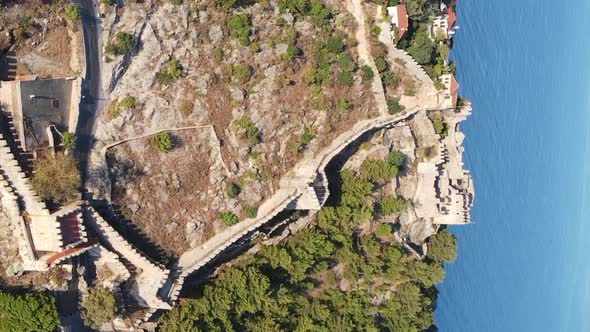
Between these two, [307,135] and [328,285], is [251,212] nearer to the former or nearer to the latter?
[307,135]

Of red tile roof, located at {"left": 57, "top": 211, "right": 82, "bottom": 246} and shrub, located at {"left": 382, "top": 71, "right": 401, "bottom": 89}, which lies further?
shrub, located at {"left": 382, "top": 71, "right": 401, "bottom": 89}

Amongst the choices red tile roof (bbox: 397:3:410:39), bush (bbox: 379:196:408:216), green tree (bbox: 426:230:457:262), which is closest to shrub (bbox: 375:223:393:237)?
bush (bbox: 379:196:408:216)

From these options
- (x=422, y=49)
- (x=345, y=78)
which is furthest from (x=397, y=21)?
(x=345, y=78)

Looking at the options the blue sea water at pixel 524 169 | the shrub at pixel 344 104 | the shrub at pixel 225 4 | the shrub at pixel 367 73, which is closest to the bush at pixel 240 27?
the shrub at pixel 225 4

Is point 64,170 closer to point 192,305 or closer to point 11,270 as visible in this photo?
point 11,270

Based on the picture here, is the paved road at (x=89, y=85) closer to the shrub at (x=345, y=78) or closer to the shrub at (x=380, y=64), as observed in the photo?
the shrub at (x=345, y=78)

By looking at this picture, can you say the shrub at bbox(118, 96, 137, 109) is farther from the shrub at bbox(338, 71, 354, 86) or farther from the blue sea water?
the blue sea water

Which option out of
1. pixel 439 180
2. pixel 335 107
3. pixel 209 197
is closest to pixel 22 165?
pixel 209 197
